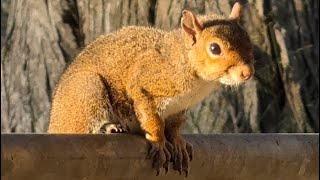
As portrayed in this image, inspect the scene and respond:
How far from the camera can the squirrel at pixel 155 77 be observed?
3.41m

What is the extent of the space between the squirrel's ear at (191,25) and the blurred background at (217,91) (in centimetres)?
187

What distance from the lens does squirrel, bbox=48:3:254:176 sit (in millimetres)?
3412

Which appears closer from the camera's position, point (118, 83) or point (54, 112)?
point (118, 83)

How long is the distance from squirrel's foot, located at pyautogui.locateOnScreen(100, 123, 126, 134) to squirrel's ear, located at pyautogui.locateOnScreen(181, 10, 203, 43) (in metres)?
0.48

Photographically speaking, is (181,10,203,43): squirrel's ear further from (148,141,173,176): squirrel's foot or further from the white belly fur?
(148,141,173,176): squirrel's foot

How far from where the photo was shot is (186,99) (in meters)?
3.53

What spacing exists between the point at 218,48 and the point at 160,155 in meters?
0.63

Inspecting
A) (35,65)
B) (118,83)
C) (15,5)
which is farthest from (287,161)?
(15,5)

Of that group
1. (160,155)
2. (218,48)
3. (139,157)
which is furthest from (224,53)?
(139,157)

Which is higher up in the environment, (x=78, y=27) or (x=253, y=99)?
(x=78, y=27)

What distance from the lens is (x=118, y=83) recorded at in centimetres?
355

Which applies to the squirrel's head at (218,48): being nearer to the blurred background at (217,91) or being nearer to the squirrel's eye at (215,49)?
the squirrel's eye at (215,49)

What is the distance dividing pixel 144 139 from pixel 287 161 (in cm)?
55

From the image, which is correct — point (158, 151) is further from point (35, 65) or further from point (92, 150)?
point (35, 65)
